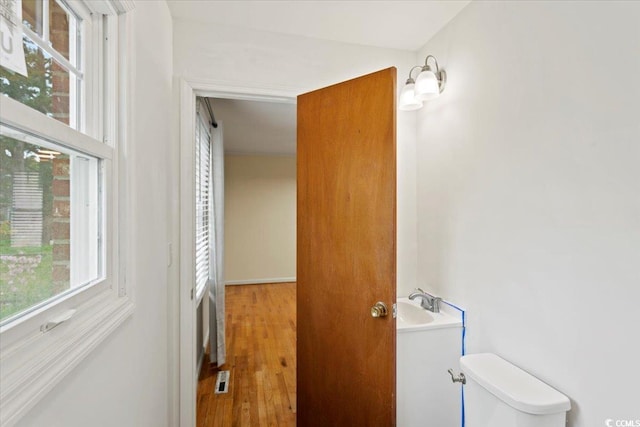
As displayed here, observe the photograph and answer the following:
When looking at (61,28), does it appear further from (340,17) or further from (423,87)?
(423,87)

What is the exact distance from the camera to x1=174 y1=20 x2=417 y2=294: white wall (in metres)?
1.69

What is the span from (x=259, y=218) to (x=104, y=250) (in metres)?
4.81

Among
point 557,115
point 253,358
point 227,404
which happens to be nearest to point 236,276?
point 253,358

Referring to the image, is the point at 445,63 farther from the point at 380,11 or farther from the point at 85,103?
the point at 85,103

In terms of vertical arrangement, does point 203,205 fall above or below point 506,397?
above

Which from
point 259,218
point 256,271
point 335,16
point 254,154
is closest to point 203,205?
point 335,16

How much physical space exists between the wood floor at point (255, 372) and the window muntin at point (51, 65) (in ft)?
6.69

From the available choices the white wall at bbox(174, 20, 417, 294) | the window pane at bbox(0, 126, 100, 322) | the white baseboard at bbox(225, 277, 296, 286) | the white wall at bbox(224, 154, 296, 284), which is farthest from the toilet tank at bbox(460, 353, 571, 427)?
the white baseboard at bbox(225, 277, 296, 286)

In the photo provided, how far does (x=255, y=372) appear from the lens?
2.60 metres

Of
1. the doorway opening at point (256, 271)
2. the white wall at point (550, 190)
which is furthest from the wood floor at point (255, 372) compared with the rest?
the white wall at point (550, 190)

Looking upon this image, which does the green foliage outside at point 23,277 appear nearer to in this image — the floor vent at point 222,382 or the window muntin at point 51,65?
the window muntin at point 51,65

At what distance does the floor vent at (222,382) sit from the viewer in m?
2.32

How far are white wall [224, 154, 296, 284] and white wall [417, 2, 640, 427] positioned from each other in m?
4.26

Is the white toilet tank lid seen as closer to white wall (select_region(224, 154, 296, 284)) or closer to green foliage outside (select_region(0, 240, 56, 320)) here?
green foliage outside (select_region(0, 240, 56, 320))
